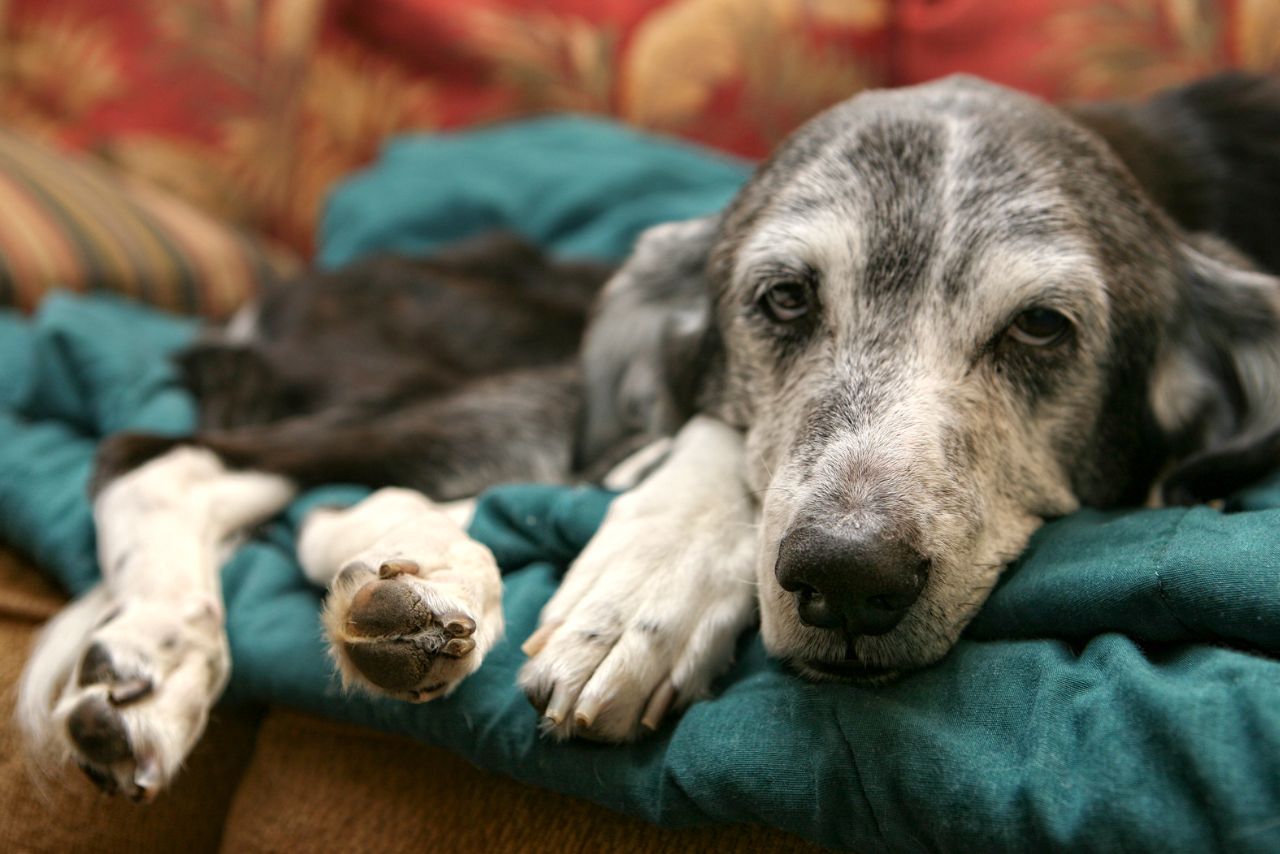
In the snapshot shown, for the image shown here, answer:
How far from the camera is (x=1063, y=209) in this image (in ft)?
4.98

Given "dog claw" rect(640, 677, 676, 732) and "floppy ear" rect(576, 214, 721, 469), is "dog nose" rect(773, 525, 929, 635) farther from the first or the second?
"floppy ear" rect(576, 214, 721, 469)

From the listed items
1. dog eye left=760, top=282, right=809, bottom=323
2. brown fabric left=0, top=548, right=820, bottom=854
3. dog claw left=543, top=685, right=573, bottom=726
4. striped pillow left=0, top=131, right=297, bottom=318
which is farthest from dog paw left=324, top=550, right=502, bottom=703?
striped pillow left=0, top=131, right=297, bottom=318

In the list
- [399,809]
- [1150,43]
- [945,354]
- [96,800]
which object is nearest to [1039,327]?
[945,354]

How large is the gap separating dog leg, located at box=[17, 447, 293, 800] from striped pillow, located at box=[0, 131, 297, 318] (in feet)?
4.63

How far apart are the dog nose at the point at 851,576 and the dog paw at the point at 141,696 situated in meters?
0.83

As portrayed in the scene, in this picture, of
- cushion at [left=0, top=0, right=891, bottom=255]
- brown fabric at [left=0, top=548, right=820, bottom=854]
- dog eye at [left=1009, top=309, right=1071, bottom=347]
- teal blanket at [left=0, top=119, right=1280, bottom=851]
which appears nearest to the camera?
teal blanket at [left=0, top=119, right=1280, bottom=851]

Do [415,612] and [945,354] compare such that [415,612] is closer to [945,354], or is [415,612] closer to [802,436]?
[802,436]

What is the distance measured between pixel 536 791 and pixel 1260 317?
132cm

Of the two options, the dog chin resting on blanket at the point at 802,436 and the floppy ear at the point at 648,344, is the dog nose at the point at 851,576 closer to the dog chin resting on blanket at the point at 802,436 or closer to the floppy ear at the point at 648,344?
the dog chin resting on blanket at the point at 802,436

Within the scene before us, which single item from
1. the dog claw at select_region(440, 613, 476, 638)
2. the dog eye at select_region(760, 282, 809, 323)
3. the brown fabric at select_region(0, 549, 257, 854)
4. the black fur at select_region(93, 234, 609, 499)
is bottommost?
the brown fabric at select_region(0, 549, 257, 854)

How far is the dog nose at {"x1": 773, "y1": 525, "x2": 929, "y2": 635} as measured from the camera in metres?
1.13

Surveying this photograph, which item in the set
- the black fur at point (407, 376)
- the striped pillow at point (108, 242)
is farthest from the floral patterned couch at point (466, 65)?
the black fur at point (407, 376)

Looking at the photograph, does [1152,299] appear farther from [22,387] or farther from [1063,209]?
[22,387]

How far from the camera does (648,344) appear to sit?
2.00m
